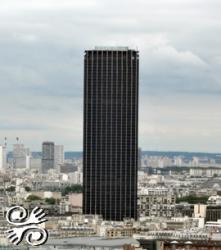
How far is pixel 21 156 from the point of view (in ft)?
564

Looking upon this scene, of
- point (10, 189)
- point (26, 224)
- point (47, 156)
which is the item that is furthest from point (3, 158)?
point (26, 224)

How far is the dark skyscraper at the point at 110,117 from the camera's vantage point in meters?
92.6

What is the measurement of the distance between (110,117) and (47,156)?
87.0m

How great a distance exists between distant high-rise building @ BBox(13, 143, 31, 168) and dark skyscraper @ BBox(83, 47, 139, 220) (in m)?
70.9

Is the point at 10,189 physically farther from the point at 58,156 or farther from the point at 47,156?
the point at 47,156

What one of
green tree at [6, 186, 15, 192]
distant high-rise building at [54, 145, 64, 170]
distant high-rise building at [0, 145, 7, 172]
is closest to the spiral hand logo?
green tree at [6, 186, 15, 192]

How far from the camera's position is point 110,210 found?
91438 mm

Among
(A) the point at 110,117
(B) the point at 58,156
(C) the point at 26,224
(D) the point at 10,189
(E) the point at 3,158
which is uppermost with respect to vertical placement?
(B) the point at 58,156

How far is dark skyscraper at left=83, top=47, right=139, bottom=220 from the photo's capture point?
9262 centimetres

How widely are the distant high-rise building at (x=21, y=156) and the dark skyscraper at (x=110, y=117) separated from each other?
70.9 metres

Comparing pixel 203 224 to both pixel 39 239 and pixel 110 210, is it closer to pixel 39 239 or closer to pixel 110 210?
pixel 110 210

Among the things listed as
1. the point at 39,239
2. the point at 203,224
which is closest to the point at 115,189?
the point at 203,224

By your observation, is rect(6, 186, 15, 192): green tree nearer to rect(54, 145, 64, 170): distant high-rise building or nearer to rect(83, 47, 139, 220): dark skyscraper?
rect(83, 47, 139, 220): dark skyscraper

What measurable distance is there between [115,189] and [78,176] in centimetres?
6126
